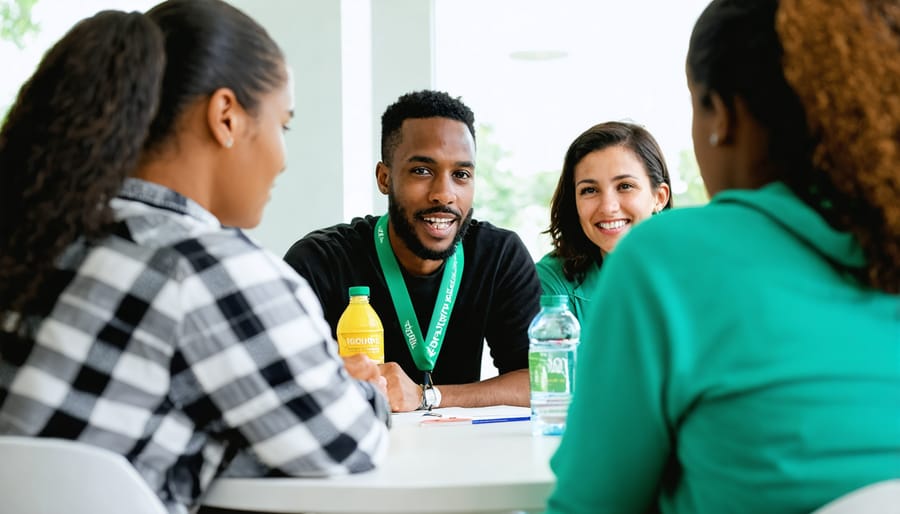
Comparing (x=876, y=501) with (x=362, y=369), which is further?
(x=362, y=369)

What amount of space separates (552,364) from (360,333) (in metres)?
0.57

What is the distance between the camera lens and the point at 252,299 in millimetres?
1344

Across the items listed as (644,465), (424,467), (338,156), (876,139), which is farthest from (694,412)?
(338,156)

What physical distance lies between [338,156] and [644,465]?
394 centimetres

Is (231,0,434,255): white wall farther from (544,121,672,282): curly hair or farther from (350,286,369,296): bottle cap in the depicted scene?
(350,286,369,296): bottle cap

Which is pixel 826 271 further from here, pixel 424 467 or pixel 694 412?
pixel 424 467

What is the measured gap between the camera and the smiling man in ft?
9.64

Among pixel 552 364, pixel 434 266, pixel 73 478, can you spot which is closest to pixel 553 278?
pixel 434 266

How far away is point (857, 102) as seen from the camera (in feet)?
3.55

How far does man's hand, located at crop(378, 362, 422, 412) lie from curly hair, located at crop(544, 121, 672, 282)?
1.27m

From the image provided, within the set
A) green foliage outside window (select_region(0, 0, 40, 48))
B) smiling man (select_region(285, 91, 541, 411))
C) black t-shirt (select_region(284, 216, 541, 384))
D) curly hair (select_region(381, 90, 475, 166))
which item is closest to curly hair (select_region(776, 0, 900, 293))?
smiling man (select_region(285, 91, 541, 411))

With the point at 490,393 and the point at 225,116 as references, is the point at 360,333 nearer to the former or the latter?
the point at 490,393

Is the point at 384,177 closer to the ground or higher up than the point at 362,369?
higher up

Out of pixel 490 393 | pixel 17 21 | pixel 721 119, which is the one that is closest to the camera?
pixel 721 119
